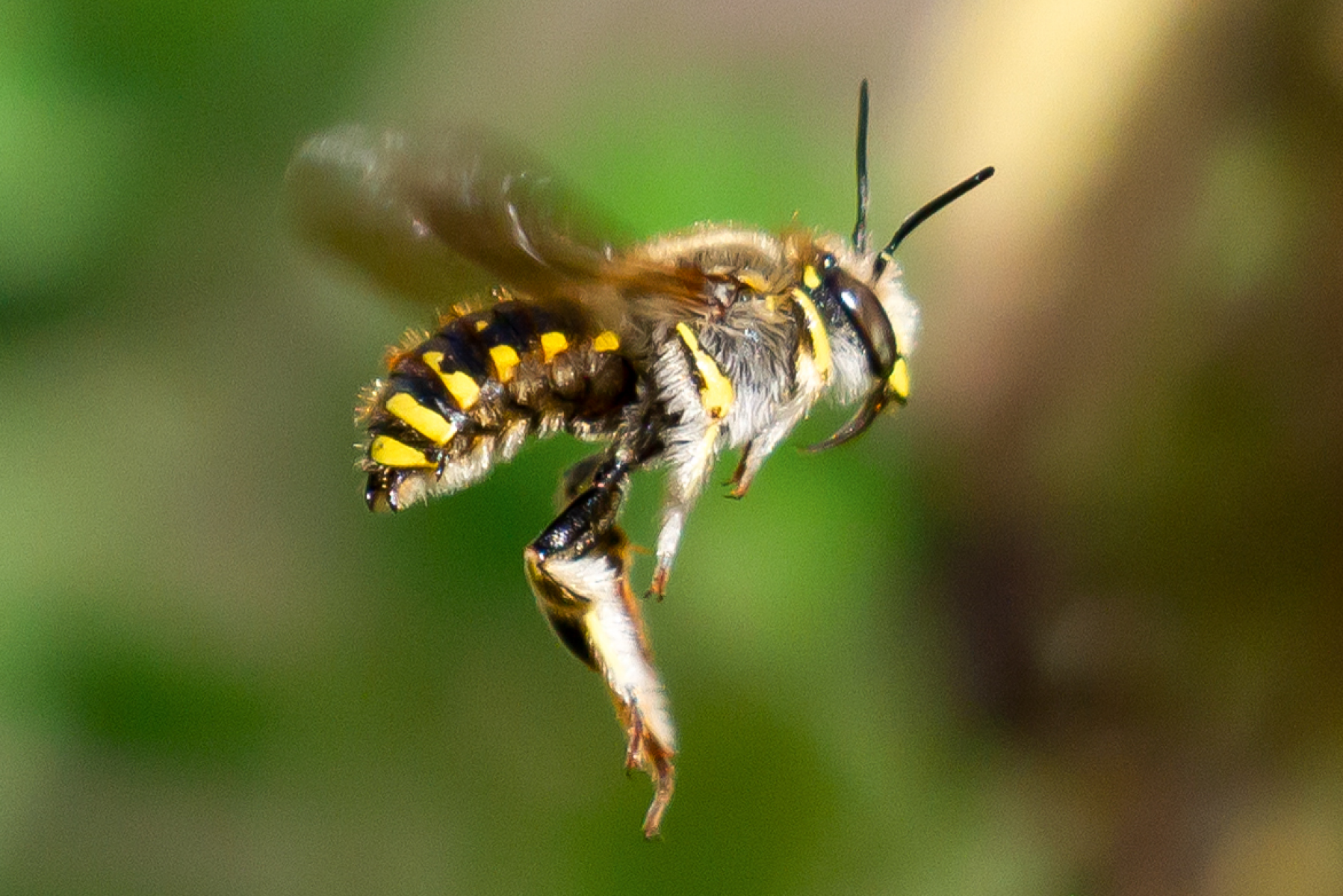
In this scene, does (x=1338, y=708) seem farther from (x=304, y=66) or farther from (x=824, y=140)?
(x=304, y=66)

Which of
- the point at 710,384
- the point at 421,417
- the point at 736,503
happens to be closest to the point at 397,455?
the point at 421,417

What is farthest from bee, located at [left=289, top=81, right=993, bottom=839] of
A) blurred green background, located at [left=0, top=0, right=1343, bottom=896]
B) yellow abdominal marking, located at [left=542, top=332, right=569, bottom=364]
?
blurred green background, located at [left=0, top=0, right=1343, bottom=896]

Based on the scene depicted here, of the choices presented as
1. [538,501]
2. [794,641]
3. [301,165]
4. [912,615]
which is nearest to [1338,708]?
[912,615]

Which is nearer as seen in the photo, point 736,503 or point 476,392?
point 476,392

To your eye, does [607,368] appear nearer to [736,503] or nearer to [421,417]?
[421,417]

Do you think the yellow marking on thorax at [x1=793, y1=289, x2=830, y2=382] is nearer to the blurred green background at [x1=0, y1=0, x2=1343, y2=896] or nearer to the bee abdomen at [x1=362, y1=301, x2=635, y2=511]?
the bee abdomen at [x1=362, y1=301, x2=635, y2=511]

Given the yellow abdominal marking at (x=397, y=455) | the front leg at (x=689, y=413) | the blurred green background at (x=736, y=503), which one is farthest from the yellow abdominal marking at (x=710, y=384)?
the blurred green background at (x=736, y=503)

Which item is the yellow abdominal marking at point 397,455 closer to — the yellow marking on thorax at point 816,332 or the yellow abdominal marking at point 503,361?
the yellow abdominal marking at point 503,361
